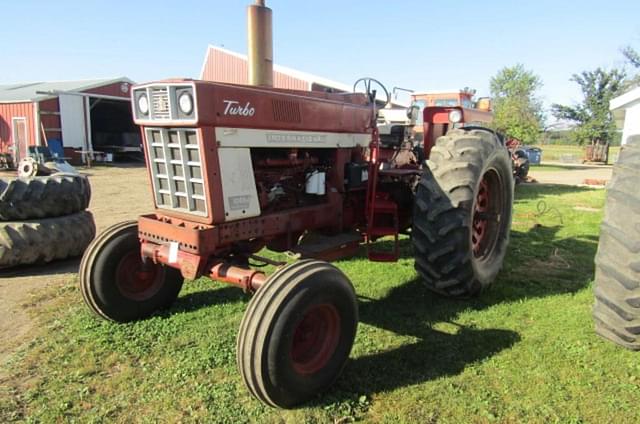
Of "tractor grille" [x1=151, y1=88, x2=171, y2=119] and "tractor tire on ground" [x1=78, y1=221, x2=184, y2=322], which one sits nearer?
"tractor grille" [x1=151, y1=88, x2=171, y2=119]

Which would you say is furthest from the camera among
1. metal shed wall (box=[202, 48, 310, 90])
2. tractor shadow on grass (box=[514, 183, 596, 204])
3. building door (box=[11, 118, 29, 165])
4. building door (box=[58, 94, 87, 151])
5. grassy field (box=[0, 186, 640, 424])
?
metal shed wall (box=[202, 48, 310, 90])

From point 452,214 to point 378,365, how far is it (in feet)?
4.87

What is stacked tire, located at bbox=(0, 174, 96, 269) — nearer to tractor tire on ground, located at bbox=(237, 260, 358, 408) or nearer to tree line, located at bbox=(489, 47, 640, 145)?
tractor tire on ground, located at bbox=(237, 260, 358, 408)

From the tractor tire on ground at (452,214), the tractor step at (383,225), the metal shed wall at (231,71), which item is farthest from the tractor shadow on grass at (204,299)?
the metal shed wall at (231,71)

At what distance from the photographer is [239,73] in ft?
76.6

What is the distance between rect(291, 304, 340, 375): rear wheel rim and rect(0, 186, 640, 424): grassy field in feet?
0.77

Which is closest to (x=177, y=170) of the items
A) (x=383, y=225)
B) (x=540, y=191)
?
(x=383, y=225)

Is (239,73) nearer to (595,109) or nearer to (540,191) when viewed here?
(540,191)

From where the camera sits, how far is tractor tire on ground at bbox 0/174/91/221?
18.1 ft

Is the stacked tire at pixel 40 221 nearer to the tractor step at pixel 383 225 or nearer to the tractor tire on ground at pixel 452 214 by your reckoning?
the tractor step at pixel 383 225

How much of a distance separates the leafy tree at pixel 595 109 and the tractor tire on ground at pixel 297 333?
36.9 meters

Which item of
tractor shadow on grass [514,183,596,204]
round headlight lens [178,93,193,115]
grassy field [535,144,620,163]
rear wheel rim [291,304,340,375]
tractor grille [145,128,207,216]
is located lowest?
grassy field [535,144,620,163]

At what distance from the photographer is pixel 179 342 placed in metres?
3.71

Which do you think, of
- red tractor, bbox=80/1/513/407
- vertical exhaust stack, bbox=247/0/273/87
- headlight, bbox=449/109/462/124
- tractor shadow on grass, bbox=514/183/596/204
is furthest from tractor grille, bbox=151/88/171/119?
tractor shadow on grass, bbox=514/183/596/204
